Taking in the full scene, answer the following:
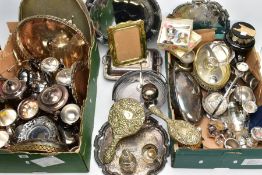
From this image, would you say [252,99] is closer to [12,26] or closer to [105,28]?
[105,28]

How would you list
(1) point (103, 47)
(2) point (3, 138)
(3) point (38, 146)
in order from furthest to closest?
(1) point (103, 47), (2) point (3, 138), (3) point (38, 146)

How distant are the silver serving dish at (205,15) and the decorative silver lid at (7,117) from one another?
0.60 meters

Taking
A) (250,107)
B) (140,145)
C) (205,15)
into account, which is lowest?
(140,145)

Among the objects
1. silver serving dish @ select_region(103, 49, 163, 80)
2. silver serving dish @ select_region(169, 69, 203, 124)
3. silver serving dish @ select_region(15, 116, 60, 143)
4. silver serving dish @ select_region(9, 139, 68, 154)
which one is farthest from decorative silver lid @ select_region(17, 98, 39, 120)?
silver serving dish @ select_region(169, 69, 203, 124)

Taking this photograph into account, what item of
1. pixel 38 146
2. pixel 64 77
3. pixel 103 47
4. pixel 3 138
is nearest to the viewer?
pixel 38 146

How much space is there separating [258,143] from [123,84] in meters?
0.45

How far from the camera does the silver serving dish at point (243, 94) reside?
3.86 feet

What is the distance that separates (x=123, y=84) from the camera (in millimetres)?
1252

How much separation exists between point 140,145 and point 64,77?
32 centimetres

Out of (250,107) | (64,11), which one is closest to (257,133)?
(250,107)

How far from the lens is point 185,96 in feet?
3.72

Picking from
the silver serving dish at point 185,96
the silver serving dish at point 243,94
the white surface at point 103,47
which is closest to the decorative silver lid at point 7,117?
the white surface at point 103,47

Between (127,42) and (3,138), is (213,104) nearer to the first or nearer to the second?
(127,42)

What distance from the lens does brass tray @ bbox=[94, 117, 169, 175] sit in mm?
1109
